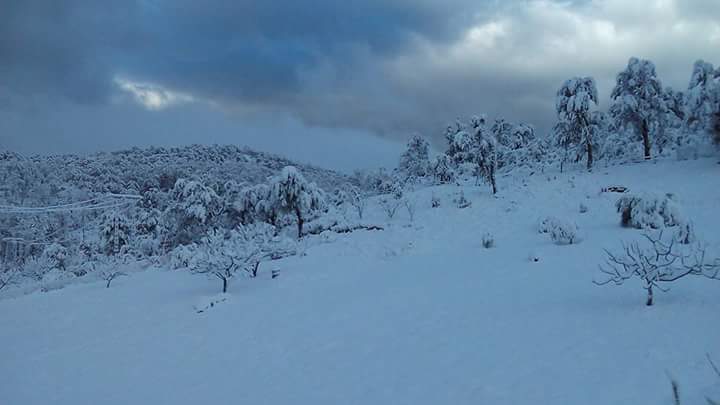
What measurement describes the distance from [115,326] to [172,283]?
20.0 ft

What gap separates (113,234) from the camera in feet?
139

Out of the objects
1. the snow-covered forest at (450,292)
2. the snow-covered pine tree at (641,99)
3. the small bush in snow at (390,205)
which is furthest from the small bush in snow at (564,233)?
the snow-covered pine tree at (641,99)

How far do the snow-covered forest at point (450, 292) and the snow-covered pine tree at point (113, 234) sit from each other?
7.94 meters

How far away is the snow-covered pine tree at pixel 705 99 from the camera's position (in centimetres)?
2491

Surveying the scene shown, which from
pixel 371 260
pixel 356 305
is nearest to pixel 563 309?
pixel 356 305

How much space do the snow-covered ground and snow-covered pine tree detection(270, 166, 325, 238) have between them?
12644 mm

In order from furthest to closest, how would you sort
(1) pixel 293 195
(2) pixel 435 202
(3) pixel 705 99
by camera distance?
(2) pixel 435 202, (1) pixel 293 195, (3) pixel 705 99

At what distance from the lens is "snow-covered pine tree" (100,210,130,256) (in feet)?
138

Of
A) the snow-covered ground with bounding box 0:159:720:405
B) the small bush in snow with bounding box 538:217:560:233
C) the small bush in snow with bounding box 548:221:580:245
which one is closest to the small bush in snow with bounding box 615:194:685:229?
the snow-covered ground with bounding box 0:159:720:405

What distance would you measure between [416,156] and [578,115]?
2864cm

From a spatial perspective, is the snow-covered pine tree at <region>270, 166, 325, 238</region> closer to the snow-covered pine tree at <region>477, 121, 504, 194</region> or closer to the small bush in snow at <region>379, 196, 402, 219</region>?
the small bush in snow at <region>379, 196, 402, 219</region>

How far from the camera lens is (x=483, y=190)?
33406mm

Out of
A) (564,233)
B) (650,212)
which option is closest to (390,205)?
(564,233)

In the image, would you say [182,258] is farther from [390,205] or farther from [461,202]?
[461,202]
